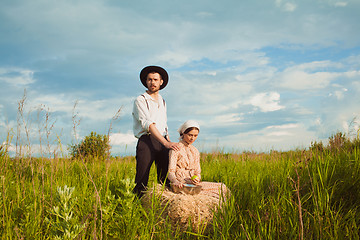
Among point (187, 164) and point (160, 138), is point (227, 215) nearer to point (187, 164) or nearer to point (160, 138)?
point (187, 164)

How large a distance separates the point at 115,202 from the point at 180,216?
99 centimetres

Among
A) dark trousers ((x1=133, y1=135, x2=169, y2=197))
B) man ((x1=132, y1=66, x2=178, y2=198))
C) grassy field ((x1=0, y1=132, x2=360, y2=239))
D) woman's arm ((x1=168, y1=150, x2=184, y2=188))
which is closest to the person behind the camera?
grassy field ((x1=0, y1=132, x2=360, y2=239))

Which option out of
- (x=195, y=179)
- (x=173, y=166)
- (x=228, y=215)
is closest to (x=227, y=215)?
(x=228, y=215)

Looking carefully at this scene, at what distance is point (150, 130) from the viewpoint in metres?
4.60

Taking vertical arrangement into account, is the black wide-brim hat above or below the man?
above

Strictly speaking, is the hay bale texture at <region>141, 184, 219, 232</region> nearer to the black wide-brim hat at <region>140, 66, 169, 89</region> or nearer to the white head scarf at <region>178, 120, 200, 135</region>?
the white head scarf at <region>178, 120, 200, 135</region>

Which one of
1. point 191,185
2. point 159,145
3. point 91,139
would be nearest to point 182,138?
point 159,145

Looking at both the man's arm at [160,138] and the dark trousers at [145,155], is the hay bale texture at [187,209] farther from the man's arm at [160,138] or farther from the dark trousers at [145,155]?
the man's arm at [160,138]

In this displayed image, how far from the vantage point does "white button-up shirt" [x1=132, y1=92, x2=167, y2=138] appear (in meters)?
4.70

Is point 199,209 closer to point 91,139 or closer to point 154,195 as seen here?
point 154,195

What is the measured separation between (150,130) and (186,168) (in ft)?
2.88

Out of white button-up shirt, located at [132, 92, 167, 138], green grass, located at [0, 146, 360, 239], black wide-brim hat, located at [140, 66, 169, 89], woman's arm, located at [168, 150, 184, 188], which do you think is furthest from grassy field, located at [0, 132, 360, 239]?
black wide-brim hat, located at [140, 66, 169, 89]

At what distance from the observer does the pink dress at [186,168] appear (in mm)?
4609

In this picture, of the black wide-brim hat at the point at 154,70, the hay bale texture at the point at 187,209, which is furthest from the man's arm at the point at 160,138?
the black wide-brim hat at the point at 154,70
